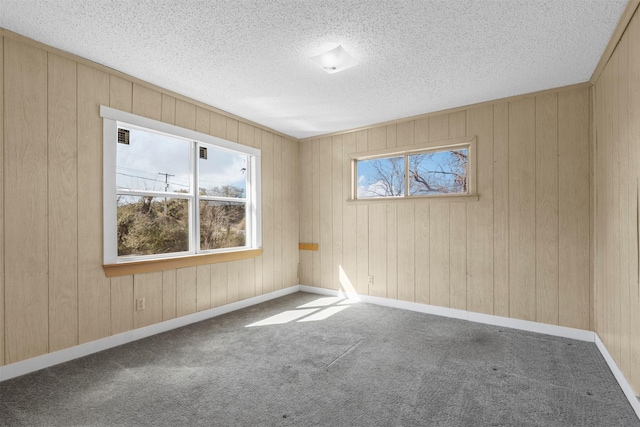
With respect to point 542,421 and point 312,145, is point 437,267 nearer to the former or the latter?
point 542,421

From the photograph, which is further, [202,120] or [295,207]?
[295,207]

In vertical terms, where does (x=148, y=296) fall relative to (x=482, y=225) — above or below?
below

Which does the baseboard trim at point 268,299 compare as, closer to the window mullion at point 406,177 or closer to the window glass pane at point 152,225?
the window glass pane at point 152,225

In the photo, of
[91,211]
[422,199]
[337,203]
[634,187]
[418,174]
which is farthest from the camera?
[337,203]

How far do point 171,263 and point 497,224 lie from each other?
3579 millimetres

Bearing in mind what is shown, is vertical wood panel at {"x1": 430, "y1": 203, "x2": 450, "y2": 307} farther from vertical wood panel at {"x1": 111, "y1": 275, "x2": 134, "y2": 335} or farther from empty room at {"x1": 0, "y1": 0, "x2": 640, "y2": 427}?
vertical wood panel at {"x1": 111, "y1": 275, "x2": 134, "y2": 335}

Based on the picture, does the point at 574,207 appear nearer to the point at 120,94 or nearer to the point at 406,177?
the point at 406,177

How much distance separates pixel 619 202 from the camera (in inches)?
90.4

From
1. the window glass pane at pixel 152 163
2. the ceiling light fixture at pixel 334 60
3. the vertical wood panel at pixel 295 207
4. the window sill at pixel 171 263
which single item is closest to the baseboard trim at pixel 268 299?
the vertical wood panel at pixel 295 207

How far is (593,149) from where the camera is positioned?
9.83 ft

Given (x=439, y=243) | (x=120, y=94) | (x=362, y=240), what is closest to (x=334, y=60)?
(x=120, y=94)

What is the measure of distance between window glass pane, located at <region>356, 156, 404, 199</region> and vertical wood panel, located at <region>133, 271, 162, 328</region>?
112 inches

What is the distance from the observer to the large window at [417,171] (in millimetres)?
3801

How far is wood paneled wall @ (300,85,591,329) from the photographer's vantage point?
10.2 ft
